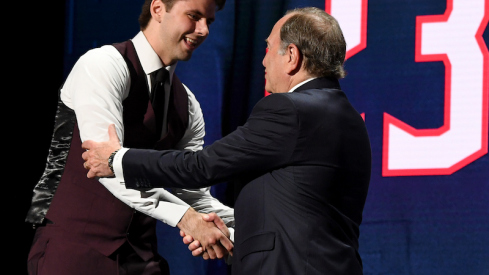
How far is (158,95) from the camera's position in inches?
76.0

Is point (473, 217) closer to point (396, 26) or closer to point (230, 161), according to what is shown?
point (396, 26)

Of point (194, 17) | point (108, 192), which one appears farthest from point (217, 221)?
point (194, 17)

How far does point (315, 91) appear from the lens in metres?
1.53

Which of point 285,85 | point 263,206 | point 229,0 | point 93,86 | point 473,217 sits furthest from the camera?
point 229,0

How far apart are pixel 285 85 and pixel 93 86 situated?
558 mm

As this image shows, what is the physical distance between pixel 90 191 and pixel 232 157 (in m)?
0.56

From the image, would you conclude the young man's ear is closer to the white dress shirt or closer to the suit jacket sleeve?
the white dress shirt

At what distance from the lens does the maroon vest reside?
1.83 meters

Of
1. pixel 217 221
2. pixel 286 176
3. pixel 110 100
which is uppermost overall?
pixel 110 100

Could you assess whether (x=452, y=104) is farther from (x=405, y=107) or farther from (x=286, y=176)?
(x=286, y=176)

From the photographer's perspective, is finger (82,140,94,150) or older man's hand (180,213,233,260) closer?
finger (82,140,94,150)

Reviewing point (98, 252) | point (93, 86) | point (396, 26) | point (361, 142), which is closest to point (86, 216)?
point (98, 252)

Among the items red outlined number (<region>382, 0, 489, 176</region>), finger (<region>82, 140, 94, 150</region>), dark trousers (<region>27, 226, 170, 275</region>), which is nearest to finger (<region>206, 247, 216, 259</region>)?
dark trousers (<region>27, 226, 170, 275</region>)

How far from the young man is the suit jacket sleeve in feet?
0.72
